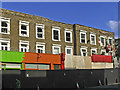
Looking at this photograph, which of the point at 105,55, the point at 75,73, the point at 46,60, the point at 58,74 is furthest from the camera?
the point at 105,55

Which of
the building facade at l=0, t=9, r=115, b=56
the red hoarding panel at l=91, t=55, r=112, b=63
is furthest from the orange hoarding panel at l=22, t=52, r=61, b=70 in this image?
the red hoarding panel at l=91, t=55, r=112, b=63

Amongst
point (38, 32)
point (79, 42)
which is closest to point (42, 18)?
point (38, 32)

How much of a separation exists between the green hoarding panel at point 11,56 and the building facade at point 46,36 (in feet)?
3.16

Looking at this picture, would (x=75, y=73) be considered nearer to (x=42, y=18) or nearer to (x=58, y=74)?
(x=58, y=74)

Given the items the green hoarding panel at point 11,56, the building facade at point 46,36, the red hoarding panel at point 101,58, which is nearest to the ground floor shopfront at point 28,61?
the green hoarding panel at point 11,56

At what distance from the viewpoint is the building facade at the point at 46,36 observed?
28.0m

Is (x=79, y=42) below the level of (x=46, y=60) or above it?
above

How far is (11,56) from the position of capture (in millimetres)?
26469

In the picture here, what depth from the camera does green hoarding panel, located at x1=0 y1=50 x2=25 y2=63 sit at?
25458mm

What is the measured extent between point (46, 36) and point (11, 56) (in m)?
7.65

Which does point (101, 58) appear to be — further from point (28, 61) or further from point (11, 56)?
point (11, 56)

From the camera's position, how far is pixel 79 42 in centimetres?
3638

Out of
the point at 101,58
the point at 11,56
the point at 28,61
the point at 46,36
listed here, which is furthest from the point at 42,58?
the point at 101,58

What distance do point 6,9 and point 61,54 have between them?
35.8 feet
